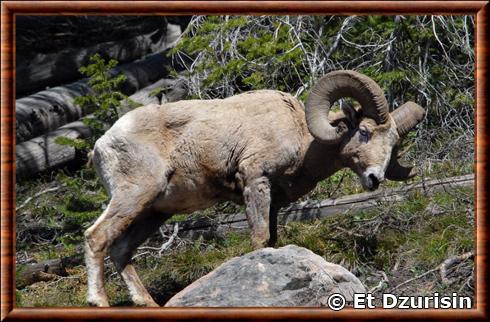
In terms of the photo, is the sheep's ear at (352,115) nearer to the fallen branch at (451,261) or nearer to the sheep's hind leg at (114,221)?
the fallen branch at (451,261)

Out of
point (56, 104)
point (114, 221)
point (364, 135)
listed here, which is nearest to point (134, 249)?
point (114, 221)

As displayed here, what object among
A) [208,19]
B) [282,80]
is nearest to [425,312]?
[282,80]

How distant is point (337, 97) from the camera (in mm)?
9078

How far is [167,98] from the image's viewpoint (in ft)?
45.5

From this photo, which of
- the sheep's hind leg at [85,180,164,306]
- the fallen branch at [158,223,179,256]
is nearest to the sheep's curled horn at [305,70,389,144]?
the sheep's hind leg at [85,180,164,306]

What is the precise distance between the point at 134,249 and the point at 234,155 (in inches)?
56.2

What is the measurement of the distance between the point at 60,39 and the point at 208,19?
410cm

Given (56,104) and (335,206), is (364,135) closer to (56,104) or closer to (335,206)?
(335,206)

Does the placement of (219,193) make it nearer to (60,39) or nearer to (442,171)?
(442,171)

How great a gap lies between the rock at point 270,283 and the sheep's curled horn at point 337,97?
1534 mm

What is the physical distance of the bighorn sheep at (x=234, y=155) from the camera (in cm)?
875

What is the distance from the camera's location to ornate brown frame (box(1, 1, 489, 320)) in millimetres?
7043

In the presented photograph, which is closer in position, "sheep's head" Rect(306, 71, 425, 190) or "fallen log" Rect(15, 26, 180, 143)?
"sheep's head" Rect(306, 71, 425, 190)

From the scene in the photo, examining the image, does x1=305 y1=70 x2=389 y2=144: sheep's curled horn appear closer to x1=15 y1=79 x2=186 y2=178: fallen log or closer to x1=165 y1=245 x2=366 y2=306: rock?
x1=165 y1=245 x2=366 y2=306: rock
